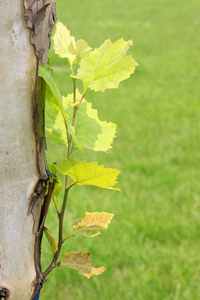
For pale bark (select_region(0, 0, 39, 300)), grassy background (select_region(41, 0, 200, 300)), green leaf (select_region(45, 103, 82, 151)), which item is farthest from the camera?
grassy background (select_region(41, 0, 200, 300))

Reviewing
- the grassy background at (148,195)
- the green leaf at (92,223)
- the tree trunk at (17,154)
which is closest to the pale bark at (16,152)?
the tree trunk at (17,154)

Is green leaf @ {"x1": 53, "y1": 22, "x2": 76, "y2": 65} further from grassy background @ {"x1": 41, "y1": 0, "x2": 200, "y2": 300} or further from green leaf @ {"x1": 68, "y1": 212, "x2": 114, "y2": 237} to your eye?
grassy background @ {"x1": 41, "y1": 0, "x2": 200, "y2": 300}

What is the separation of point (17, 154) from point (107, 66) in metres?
0.22

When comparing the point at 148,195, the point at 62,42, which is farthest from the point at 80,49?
the point at 148,195

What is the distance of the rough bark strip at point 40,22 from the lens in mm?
622

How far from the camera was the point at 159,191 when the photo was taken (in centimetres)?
352

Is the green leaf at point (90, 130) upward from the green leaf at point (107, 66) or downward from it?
downward

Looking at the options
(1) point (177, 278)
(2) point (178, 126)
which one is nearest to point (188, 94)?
(2) point (178, 126)

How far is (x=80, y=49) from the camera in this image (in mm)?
680

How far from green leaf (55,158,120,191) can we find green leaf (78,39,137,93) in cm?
14

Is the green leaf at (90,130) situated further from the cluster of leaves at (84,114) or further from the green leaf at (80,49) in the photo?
the green leaf at (80,49)

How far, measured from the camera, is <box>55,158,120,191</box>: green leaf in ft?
2.22

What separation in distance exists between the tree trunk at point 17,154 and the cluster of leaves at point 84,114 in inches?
1.6

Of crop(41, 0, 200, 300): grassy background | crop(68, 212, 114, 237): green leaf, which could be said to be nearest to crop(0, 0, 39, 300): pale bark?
crop(68, 212, 114, 237): green leaf
